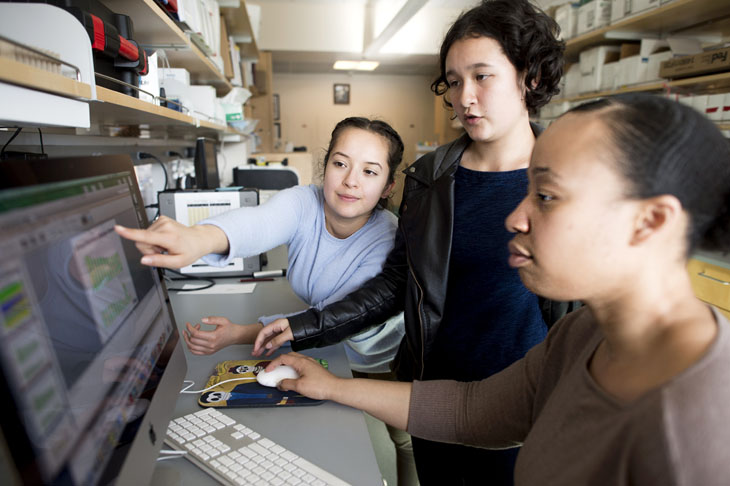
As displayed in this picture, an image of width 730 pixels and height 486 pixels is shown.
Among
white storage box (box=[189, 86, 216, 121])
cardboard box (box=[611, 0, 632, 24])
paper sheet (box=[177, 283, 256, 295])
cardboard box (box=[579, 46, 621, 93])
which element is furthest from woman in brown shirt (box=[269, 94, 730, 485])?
cardboard box (box=[579, 46, 621, 93])

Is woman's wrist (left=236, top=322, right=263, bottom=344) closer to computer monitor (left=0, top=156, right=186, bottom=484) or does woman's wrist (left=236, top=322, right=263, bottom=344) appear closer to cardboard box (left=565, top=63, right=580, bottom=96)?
computer monitor (left=0, top=156, right=186, bottom=484)

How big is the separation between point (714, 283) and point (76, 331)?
2.63m

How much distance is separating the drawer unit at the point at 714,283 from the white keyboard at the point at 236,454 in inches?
82.8

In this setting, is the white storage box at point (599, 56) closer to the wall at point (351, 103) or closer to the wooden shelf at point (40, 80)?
the wooden shelf at point (40, 80)

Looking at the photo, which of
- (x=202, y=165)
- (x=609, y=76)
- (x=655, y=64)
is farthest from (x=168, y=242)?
(x=609, y=76)

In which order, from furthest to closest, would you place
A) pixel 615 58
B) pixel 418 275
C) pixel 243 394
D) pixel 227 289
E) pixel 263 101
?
pixel 263 101 → pixel 615 58 → pixel 227 289 → pixel 418 275 → pixel 243 394

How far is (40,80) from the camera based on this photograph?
0.54 m

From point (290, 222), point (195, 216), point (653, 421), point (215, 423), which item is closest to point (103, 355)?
point (215, 423)

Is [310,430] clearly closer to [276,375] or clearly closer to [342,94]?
[276,375]

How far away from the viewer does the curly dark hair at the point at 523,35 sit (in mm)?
1181

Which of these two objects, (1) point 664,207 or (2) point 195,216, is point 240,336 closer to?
(2) point 195,216

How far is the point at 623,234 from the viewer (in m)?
0.57

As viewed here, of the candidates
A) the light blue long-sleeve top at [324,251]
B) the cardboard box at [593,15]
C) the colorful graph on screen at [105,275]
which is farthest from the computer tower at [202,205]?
the cardboard box at [593,15]

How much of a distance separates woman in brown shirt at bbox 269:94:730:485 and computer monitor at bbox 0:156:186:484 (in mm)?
536
